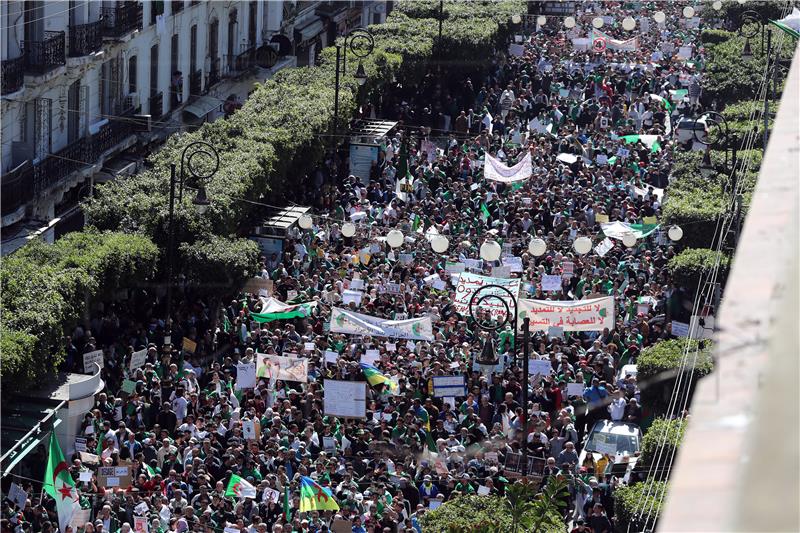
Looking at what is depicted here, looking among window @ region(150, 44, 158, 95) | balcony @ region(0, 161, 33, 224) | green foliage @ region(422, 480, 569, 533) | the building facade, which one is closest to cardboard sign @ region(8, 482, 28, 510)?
green foliage @ region(422, 480, 569, 533)

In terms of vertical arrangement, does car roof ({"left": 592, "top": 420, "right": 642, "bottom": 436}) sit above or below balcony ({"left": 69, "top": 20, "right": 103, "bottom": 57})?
below

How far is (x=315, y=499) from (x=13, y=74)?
17318 mm

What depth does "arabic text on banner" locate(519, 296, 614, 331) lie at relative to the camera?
2588 cm

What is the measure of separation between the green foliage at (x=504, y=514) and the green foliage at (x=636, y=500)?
1.44m

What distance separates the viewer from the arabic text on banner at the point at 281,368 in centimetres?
2361

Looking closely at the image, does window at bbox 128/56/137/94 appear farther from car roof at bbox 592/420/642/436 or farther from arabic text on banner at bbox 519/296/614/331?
car roof at bbox 592/420/642/436

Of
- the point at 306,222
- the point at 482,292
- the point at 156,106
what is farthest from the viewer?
the point at 156,106

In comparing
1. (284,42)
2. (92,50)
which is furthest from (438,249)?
(284,42)

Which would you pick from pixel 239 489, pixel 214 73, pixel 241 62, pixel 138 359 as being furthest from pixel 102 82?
pixel 239 489

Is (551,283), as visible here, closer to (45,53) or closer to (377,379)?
(377,379)

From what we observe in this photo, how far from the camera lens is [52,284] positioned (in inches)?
958

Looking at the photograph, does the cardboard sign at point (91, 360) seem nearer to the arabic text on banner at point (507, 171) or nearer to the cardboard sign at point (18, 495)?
the cardboard sign at point (18, 495)

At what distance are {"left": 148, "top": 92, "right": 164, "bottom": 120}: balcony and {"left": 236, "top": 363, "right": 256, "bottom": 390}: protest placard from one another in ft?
70.4

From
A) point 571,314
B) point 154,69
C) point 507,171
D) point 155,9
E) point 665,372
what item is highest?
point 155,9
